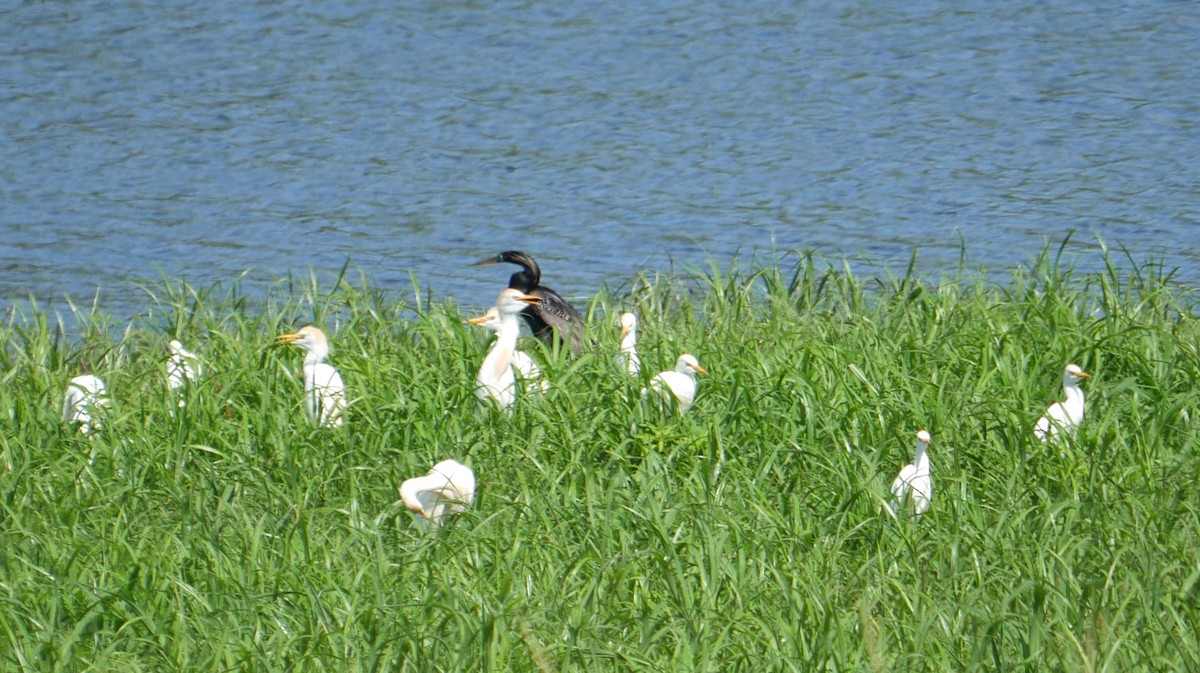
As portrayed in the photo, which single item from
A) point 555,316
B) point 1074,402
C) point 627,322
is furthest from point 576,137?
point 1074,402

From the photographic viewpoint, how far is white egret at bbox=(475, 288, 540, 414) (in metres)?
5.62

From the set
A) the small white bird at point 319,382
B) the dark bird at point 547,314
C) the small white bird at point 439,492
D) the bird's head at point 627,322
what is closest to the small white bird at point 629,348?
the bird's head at point 627,322

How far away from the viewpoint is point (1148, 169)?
12.0 metres

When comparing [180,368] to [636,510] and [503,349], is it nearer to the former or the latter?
[503,349]

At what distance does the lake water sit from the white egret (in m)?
2.34

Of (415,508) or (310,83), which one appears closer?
(415,508)

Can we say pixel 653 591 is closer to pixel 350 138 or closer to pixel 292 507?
pixel 292 507

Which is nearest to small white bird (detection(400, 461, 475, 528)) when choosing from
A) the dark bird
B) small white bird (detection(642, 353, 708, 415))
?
small white bird (detection(642, 353, 708, 415))

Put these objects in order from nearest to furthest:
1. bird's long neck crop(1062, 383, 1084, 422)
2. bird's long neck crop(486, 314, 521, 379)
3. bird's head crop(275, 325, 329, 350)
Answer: bird's long neck crop(1062, 383, 1084, 422) → bird's long neck crop(486, 314, 521, 379) → bird's head crop(275, 325, 329, 350)

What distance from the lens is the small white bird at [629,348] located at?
19.7ft

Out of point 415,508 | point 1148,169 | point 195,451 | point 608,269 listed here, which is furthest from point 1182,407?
point 1148,169

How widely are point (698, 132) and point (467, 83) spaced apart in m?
2.32

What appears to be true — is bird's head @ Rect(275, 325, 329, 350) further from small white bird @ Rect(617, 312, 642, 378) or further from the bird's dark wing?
the bird's dark wing

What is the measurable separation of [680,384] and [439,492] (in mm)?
1159
